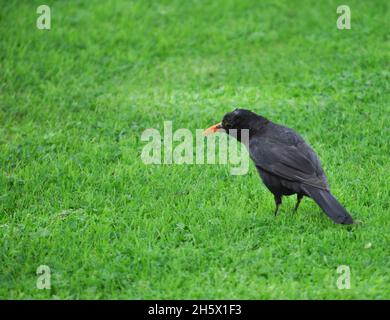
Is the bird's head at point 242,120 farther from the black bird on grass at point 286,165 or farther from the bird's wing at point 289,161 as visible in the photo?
the bird's wing at point 289,161

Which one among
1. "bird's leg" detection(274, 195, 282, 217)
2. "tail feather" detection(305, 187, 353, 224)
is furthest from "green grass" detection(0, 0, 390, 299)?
"tail feather" detection(305, 187, 353, 224)

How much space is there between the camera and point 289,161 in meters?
6.44

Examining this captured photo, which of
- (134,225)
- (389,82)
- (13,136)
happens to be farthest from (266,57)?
(134,225)

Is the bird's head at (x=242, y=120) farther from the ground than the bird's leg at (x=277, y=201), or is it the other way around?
the bird's head at (x=242, y=120)

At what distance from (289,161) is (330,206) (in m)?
0.66

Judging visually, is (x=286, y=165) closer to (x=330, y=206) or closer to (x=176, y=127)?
(x=330, y=206)

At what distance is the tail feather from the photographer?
594 centimetres

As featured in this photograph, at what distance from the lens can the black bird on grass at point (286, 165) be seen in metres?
6.09

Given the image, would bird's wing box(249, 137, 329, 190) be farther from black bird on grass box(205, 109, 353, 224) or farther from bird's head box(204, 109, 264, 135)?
bird's head box(204, 109, 264, 135)

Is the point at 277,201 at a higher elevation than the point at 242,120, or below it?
below

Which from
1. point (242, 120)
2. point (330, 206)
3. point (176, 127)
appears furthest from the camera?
point (176, 127)

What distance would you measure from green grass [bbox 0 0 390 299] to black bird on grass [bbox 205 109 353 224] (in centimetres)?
32

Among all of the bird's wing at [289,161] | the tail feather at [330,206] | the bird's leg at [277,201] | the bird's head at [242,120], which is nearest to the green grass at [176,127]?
the bird's leg at [277,201]

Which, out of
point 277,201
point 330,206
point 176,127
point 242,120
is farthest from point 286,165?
point 176,127
